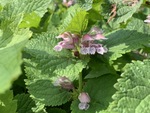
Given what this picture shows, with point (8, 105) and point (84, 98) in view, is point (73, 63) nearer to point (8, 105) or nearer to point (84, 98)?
point (84, 98)

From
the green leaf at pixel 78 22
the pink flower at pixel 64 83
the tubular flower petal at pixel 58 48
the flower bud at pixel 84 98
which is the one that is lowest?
the flower bud at pixel 84 98

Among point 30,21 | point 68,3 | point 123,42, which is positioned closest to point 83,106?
point 123,42

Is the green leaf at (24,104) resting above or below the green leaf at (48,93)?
below

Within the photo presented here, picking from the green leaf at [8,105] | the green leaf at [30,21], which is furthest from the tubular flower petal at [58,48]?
the green leaf at [30,21]

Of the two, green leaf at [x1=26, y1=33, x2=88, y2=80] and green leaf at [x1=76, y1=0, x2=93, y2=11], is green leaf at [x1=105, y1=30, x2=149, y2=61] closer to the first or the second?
green leaf at [x1=26, y1=33, x2=88, y2=80]


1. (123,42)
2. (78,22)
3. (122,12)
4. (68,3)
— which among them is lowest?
(68,3)

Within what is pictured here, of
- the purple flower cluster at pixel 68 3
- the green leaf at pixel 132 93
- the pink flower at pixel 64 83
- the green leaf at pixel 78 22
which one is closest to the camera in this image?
the green leaf at pixel 132 93

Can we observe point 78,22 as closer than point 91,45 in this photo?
Yes

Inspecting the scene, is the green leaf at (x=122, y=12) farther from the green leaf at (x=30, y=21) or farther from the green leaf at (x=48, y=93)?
the green leaf at (x=48, y=93)
